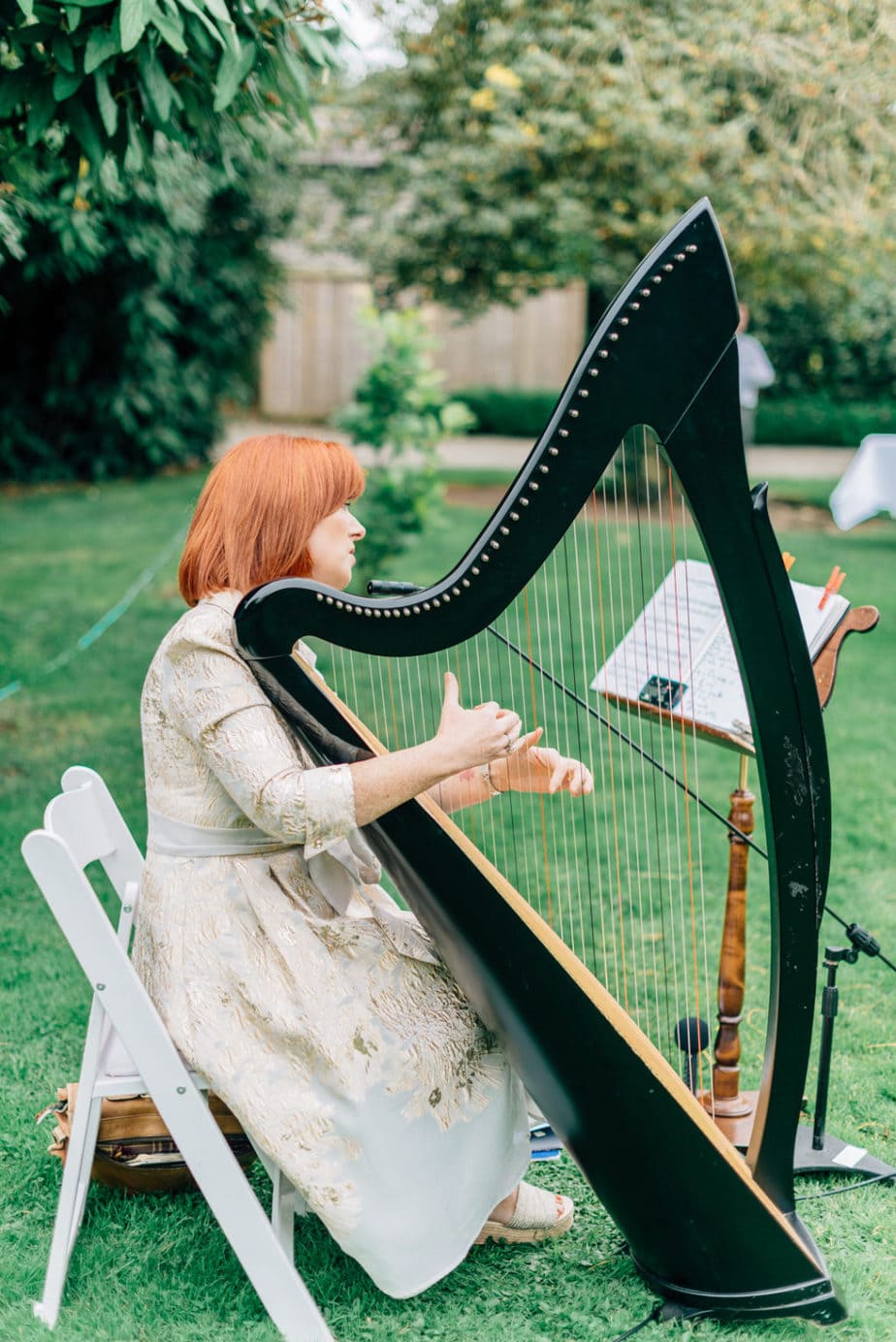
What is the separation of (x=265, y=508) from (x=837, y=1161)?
161 centimetres

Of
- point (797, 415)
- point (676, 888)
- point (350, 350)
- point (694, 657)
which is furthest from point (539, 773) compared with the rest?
point (350, 350)

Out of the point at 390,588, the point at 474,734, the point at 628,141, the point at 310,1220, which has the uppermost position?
the point at 628,141

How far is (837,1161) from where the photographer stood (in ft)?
8.43

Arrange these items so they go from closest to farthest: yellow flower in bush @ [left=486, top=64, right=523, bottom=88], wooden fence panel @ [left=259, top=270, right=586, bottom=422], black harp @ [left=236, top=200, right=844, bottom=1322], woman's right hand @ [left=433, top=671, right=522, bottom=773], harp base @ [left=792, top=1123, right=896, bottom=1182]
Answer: black harp @ [left=236, top=200, right=844, bottom=1322]
woman's right hand @ [left=433, top=671, right=522, bottom=773]
harp base @ [left=792, top=1123, right=896, bottom=1182]
yellow flower in bush @ [left=486, top=64, right=523, bottom=88]
wooden fence panel @ [left=259, top=270, right=586, bottom=422]

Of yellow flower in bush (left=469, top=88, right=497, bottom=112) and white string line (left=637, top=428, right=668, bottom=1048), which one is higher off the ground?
yellow flower in bush (left=469, top=88, right=497, bottom=112)

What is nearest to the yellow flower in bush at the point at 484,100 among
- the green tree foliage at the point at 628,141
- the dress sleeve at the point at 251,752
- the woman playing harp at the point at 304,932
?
the green tree foliage at the point at 628,141

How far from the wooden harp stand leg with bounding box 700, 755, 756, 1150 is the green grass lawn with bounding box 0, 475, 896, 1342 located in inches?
7.2

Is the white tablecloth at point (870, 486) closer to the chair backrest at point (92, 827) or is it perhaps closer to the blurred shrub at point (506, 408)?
the chair backrest at point (92, 827)

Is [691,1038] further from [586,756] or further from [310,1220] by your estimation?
[586,756]

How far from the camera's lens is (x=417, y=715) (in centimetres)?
571

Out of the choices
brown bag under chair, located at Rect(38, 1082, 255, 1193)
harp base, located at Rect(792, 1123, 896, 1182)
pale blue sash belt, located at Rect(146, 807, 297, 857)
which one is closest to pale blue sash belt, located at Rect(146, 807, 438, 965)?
pale blue sash belt, located at Rect(146, 807, 297, 857)

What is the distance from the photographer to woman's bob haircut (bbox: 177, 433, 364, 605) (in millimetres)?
2061

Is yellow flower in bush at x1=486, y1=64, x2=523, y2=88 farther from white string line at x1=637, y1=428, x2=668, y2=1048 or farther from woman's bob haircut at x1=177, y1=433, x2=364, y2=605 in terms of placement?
woman's bob haircut at x1=177, y1=433, x2=364, y2=605

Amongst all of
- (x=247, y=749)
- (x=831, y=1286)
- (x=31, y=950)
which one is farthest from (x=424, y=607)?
(x=31, y=950)
